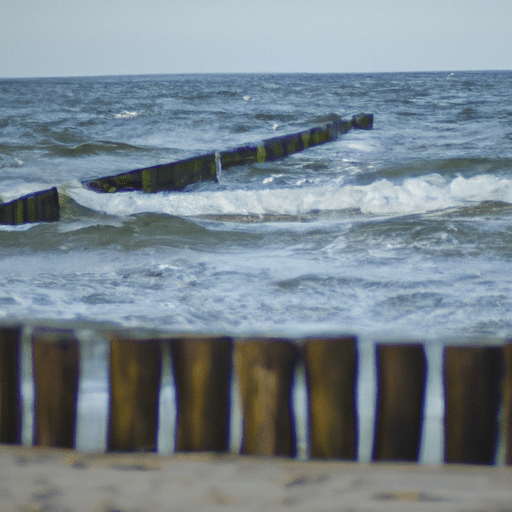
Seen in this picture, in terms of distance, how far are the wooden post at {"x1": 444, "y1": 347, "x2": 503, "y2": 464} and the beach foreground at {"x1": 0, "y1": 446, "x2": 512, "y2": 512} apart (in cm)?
5

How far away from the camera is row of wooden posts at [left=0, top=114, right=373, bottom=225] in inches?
281

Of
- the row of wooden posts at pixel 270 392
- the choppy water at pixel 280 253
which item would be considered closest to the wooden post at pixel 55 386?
the row of wooden posts at pixel 270 392

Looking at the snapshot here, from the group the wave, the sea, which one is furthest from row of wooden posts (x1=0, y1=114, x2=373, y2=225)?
the wave

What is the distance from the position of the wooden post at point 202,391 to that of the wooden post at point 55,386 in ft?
0.98

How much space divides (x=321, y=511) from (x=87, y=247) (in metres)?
5.18

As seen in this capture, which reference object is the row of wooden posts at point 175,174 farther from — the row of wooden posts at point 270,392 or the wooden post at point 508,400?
the wooden post at point 508,400

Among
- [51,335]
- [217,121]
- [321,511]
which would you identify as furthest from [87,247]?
[217,121]

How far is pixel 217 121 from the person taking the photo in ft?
85.4

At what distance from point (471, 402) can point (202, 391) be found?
0.73 m

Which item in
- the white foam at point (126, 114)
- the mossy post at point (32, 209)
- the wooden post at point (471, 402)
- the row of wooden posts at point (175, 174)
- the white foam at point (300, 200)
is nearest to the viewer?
the wooden post at point (471, 402)

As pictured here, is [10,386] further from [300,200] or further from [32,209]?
[300,200]

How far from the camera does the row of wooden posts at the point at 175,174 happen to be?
23.4 feet

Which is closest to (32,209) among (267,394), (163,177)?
(163,177)

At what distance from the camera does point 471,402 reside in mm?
1794
